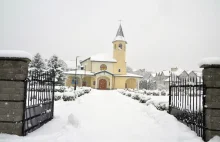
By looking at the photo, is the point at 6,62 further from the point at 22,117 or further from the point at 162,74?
the point at 162,74

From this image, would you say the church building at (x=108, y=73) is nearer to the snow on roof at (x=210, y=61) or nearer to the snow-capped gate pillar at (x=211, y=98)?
the snow on roof at (x=210, y=61)

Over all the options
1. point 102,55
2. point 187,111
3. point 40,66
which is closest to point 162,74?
point 102,55

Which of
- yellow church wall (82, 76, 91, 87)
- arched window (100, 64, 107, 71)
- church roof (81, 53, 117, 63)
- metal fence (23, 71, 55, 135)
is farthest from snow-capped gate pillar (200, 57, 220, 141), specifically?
church roof (81, 53, 117, 63)

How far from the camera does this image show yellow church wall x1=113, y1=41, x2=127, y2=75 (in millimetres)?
49200

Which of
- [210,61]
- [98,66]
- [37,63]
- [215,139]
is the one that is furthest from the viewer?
[98,66]

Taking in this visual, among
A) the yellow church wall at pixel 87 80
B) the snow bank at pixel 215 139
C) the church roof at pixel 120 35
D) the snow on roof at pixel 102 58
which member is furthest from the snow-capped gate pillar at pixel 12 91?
the church roof at pixel 120 35

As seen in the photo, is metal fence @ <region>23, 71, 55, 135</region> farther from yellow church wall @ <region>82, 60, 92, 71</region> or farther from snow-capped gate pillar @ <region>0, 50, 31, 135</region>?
yellow church wall @ <region>82, 60, 92, 71</region>

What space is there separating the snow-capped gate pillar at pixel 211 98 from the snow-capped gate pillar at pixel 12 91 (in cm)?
486

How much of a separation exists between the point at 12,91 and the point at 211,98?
5.25 m

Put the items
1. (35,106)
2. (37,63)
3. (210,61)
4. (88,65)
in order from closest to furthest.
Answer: (210,61) < (35,106) < (37,63) < (88,65)

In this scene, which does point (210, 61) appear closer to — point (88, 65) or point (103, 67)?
point (103, 67)

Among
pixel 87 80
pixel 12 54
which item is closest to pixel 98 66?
pixel 87 80

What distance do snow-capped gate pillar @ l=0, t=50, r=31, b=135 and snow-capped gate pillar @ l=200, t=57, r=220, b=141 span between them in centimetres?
486

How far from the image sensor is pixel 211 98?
481 cm
